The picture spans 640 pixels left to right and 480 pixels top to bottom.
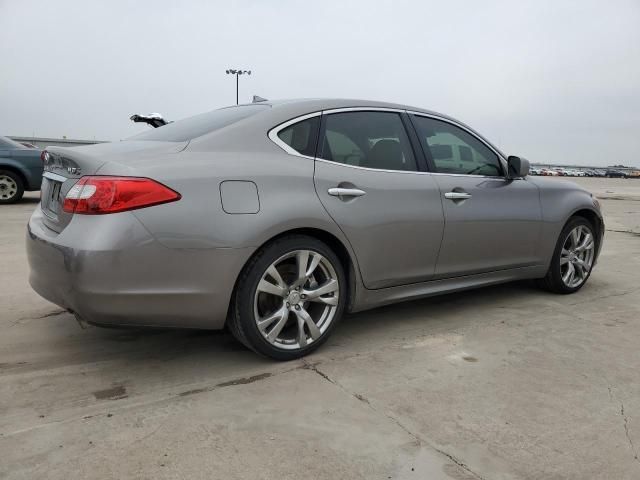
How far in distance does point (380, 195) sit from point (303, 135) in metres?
0.59

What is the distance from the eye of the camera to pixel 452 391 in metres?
2.67

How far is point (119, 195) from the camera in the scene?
244 centimetres

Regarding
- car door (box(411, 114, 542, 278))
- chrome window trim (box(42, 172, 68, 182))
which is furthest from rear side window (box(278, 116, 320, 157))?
chrome window trim (box(42, 172, 68, 182))

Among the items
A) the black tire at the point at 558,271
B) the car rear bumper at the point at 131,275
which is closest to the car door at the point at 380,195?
the car rear bumper at the point at 131,275

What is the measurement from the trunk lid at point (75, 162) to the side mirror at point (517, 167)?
8.52ft

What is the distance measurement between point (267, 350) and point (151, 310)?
0.66 metres

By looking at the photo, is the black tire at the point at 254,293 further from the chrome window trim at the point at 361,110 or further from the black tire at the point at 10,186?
the black tire at the point at 10,186

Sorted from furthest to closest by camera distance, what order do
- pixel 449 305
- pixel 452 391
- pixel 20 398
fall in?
1. pixel 449 305
2. pixel 452 391
3. pixel 20 398

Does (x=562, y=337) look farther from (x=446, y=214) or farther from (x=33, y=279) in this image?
(x=33, y=279)

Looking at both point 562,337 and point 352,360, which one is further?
point 562,337

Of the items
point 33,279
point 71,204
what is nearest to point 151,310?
point 71,204

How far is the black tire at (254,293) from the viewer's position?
2738 millimetres

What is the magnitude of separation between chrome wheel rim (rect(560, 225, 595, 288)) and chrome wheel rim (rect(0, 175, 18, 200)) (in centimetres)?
972

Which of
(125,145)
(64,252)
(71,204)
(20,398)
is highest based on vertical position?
(125,145)
